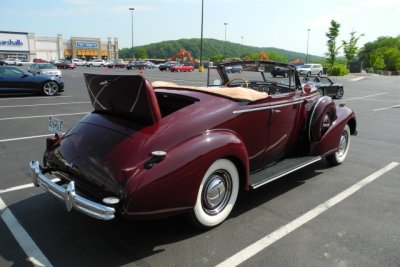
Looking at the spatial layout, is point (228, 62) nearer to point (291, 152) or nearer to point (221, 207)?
point (291, 152)

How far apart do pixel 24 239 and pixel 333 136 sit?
4105 millimetres

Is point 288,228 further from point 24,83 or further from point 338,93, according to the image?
point 338,93

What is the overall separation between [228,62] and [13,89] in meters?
12.0

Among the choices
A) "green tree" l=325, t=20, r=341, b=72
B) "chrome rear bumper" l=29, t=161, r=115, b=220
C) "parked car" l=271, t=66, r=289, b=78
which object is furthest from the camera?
"green tree" l=325, t=20, r=341, b=72

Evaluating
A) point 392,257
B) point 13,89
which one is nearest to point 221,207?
point 392,257

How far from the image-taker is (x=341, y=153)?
229 inches

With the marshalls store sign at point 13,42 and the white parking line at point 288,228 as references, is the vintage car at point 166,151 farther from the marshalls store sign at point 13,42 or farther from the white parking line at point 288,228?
the marshalls store sign at point 13,42

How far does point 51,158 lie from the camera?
12.5 feet

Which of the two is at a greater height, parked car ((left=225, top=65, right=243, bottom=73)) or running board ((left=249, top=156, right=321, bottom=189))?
parked car ((left=225, top=65, right=243, bottom=73))

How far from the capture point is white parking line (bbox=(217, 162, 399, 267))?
303 centimetres

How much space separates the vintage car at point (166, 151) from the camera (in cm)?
296

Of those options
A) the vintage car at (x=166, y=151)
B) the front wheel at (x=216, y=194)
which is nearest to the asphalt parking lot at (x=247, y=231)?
the front wheel at (x=216, y=194)

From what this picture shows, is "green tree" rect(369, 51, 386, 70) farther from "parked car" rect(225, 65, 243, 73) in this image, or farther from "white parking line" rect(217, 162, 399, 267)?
"white parking line" rect(217, 162, 399, 267)

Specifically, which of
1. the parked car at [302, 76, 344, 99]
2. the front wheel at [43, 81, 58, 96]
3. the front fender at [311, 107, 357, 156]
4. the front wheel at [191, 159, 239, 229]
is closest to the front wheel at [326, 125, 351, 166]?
the front fender at [311, 107, 357, 156]
